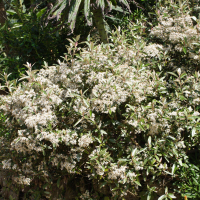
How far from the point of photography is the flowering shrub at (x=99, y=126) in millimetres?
2219

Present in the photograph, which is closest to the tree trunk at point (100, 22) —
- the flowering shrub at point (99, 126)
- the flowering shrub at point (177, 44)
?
the flowering shrub at point (177, 44)

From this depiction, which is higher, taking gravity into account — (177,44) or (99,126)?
(177,44)

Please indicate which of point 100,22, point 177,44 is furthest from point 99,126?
point 100,22

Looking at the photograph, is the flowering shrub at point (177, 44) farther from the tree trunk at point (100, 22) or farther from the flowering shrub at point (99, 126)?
the tree trunk at point (100, 22)

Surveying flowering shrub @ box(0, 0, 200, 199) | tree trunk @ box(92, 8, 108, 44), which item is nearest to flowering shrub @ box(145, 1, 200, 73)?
flowering shrub @ box(0, 0, 200, 199)

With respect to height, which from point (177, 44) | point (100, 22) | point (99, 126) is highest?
point (100, 22)

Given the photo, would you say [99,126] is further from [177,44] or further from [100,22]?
[100,22]

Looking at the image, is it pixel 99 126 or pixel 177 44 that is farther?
pixel 177 44

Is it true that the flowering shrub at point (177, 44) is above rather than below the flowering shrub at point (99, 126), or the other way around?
above

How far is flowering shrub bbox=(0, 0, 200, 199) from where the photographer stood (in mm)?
2219

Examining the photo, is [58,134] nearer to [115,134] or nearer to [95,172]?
[95,172]

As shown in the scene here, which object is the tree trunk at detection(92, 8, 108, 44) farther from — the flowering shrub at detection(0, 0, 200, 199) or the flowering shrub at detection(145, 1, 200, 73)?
the flowering shrub at detection(0, 0, 200, 199)

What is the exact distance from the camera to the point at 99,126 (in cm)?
233

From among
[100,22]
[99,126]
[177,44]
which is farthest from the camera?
[100,22]
